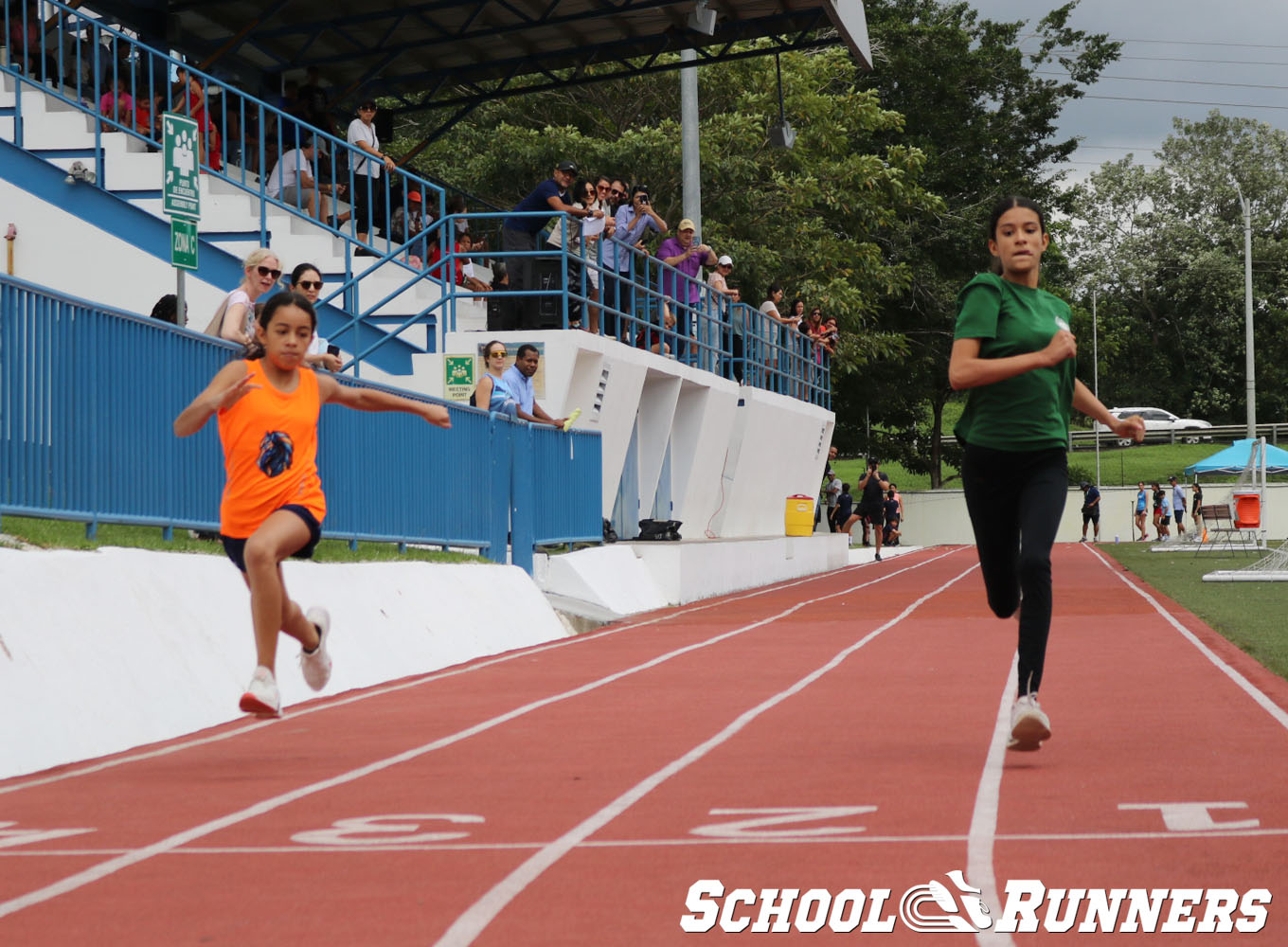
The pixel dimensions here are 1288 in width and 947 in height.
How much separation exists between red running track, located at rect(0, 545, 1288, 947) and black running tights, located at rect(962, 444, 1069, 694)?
0.56 meters

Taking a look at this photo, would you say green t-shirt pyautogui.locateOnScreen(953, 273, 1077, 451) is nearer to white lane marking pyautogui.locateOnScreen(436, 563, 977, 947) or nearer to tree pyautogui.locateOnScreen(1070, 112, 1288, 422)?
white lane marking pyautogui.locateOnScreen(436, 563, 977, 947)

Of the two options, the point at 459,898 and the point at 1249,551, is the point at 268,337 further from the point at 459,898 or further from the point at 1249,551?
the point at 1249,551

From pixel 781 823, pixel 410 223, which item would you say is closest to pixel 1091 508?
pixel 410 223

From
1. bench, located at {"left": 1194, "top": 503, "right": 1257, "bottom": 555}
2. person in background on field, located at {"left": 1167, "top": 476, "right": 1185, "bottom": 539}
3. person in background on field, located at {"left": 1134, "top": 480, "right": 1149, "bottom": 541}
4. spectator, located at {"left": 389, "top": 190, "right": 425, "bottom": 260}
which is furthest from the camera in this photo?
person in background on field, located at {"left": 1134, "top": 480, "right": 1149, "bottom": 541}

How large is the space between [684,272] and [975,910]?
22.6 meters

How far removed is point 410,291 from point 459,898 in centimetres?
1725

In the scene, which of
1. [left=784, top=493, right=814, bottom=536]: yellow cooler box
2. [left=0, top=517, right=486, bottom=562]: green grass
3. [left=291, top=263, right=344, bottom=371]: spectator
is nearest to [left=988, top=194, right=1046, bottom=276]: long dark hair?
[left=0, top=517, right=486, bottom=562]: green grass

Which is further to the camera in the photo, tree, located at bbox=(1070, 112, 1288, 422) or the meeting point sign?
tree, located at bbox=(1070, 112, 1288, 422)

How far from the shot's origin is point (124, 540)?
10211 millimetres

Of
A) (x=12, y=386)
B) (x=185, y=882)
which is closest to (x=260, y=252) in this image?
(x=12, y=386)

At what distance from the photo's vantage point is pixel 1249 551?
124 ft

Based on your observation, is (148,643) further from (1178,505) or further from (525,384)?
(1178,505)

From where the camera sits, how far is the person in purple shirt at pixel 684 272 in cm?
2633

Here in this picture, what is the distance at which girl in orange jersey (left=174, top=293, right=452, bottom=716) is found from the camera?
7.66m
